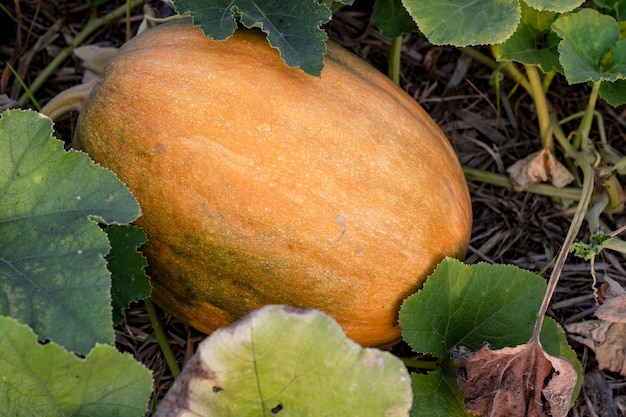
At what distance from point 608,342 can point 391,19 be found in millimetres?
1062

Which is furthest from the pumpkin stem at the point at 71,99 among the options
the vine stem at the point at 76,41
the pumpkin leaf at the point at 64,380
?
the pumpkin leaf at the point at 64,380

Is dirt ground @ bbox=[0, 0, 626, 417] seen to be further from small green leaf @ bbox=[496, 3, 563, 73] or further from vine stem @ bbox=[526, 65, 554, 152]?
small green leaf @ bbox=[496, 3, 563, 73]

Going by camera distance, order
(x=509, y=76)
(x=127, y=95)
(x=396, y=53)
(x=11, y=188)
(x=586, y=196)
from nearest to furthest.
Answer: (x=11, y=188) < (x=127, y=95) < (x=586, y=196) < (x=396, y=53) < (x=509, y=76)

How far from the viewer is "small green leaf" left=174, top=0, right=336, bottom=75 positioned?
1.68 meters

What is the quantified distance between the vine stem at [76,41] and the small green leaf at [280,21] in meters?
0.87

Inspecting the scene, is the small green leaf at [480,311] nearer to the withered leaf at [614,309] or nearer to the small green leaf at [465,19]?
the withered leaf at [614,309]

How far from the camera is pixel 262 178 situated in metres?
1.66

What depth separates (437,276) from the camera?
1.78 m

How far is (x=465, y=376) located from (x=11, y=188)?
3.44 ft

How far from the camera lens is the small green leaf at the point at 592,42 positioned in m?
1.92

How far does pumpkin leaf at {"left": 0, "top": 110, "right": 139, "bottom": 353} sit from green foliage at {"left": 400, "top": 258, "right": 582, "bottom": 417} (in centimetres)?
69

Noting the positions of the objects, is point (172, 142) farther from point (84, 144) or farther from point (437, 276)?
point (437, 276)

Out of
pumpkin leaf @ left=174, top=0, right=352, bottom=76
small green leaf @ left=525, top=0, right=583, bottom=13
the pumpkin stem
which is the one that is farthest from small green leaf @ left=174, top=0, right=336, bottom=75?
small green leaf @ left=525, top=0, right=583, bottom=13

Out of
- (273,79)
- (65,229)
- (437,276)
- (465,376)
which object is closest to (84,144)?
(65,229)
